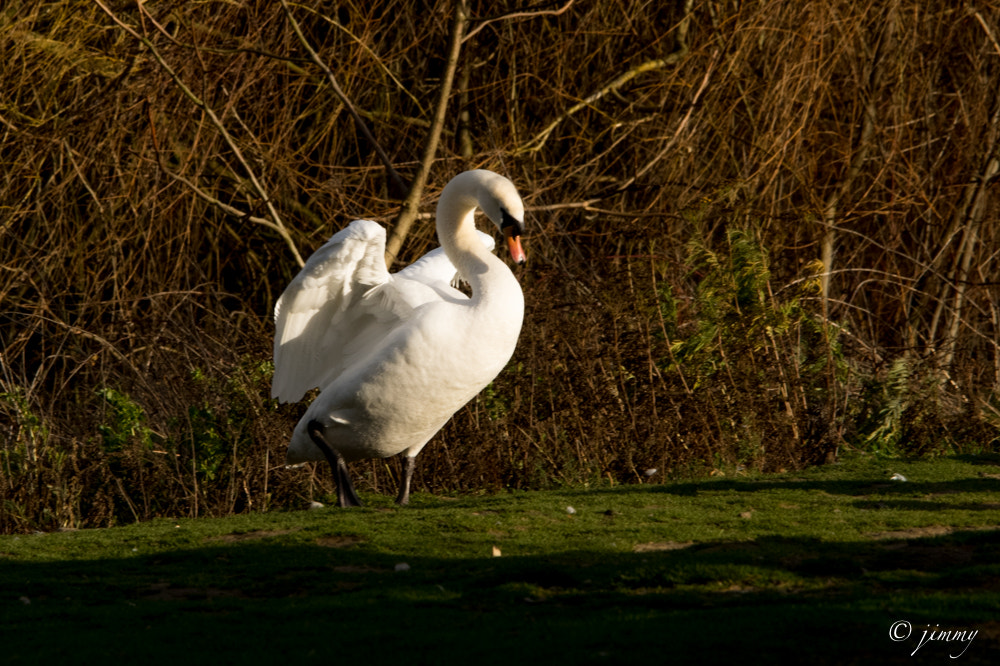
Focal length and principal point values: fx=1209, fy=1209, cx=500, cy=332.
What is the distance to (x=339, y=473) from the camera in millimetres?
7488

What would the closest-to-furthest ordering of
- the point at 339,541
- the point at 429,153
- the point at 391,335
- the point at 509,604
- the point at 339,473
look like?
the point at 509,604, the point at 339,541, the point at 391,335, the point at 339,473, the point at 429,153

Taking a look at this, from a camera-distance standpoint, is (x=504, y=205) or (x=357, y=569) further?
(x=504, y=205)

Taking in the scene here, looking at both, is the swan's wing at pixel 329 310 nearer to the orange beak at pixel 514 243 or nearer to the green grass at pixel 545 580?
the orange beak at pixel 514 243

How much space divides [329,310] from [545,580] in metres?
2.98

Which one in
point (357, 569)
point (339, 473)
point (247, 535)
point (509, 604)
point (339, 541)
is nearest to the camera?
point (509, 604)

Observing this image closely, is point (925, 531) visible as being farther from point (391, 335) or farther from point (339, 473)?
point (339, 473)

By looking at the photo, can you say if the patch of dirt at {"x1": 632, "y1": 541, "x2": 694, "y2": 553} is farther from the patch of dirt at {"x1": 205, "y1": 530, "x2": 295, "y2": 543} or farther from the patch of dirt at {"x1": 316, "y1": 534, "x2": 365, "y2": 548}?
the patch of dirt at {"x1": 205, "y1": 530, "x2": 295, "y2": 543}

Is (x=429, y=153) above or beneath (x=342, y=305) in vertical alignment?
above

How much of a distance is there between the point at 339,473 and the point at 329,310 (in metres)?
1.01

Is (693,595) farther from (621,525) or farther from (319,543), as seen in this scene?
(319,543)

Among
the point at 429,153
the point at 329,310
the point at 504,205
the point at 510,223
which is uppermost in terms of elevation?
the point at 429,153

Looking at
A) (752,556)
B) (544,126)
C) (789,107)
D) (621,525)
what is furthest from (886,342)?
(752,556)

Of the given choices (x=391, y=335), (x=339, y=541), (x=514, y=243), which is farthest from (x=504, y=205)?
(x=339, y=541)

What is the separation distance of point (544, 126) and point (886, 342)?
14.4 feet
